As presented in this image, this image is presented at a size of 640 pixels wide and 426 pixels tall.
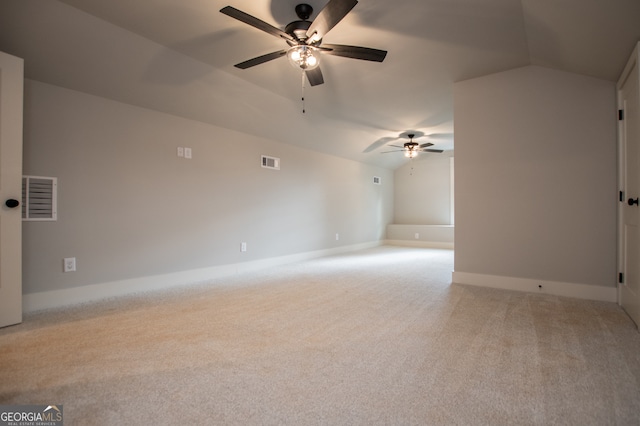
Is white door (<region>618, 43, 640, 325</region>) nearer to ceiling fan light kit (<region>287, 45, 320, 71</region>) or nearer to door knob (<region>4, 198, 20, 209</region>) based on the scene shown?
ceiling fan light kit (<region>287, 45, 320, 71</region>)

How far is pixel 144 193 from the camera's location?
353cm

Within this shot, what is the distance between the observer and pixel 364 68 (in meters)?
3.42

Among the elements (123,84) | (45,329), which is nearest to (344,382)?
(45,329)

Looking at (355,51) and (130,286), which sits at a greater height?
(355,51)

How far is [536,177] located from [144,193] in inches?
176

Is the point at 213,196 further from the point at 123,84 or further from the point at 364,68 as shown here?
the point at 364,68

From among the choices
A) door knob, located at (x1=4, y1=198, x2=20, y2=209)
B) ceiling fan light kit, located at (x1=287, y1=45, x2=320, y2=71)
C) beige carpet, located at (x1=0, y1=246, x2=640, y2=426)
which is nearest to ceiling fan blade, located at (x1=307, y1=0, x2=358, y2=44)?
ceiling fan light kit, located at (x1=287, y1=45, x2=320, y2=71)

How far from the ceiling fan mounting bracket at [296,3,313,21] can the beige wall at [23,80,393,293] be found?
2.19m

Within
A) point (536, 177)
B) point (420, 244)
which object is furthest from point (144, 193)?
point (420, 244)

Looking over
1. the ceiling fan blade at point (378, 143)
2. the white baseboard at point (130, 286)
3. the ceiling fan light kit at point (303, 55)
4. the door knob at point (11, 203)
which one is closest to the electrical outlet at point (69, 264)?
the white baseboard at point (130, 286)

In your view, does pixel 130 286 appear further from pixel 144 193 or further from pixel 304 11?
pixel 304 11

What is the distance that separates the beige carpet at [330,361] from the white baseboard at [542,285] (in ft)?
0.51

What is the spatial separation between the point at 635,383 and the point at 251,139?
15.2 feet

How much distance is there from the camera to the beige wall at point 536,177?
120 inches
